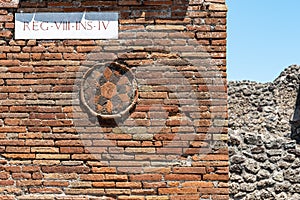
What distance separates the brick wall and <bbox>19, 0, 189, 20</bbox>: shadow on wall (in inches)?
0.4

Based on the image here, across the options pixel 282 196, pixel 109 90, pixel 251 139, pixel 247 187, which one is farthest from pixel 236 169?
pixel 109 90

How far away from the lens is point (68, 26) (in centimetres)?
534

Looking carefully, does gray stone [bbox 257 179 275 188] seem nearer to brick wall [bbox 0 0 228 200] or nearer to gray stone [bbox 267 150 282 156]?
gray stone [bbox 267 150 282 156]

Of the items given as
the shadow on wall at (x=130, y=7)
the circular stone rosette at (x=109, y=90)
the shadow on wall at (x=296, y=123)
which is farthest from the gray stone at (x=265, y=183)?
the shadow on wall at (x=296, y=123)

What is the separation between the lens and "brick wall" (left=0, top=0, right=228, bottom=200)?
16.9ft

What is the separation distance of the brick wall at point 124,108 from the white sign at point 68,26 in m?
0.07

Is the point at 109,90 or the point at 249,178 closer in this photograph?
the point at 109,90

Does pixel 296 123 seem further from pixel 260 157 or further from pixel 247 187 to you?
pixel 247 187

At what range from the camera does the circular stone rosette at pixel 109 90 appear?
17.1ft

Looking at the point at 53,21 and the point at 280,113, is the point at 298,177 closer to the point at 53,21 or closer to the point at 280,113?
the point at 53,21

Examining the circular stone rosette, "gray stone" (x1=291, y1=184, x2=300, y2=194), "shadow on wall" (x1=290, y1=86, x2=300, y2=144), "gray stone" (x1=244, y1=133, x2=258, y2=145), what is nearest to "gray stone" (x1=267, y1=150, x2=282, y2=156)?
"gray stone" (x1=244, y1=133, x2=258, y2=145)

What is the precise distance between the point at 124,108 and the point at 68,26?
1.11 metres

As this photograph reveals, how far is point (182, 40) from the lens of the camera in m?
5.27

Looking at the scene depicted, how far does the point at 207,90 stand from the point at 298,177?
8.14 feet
